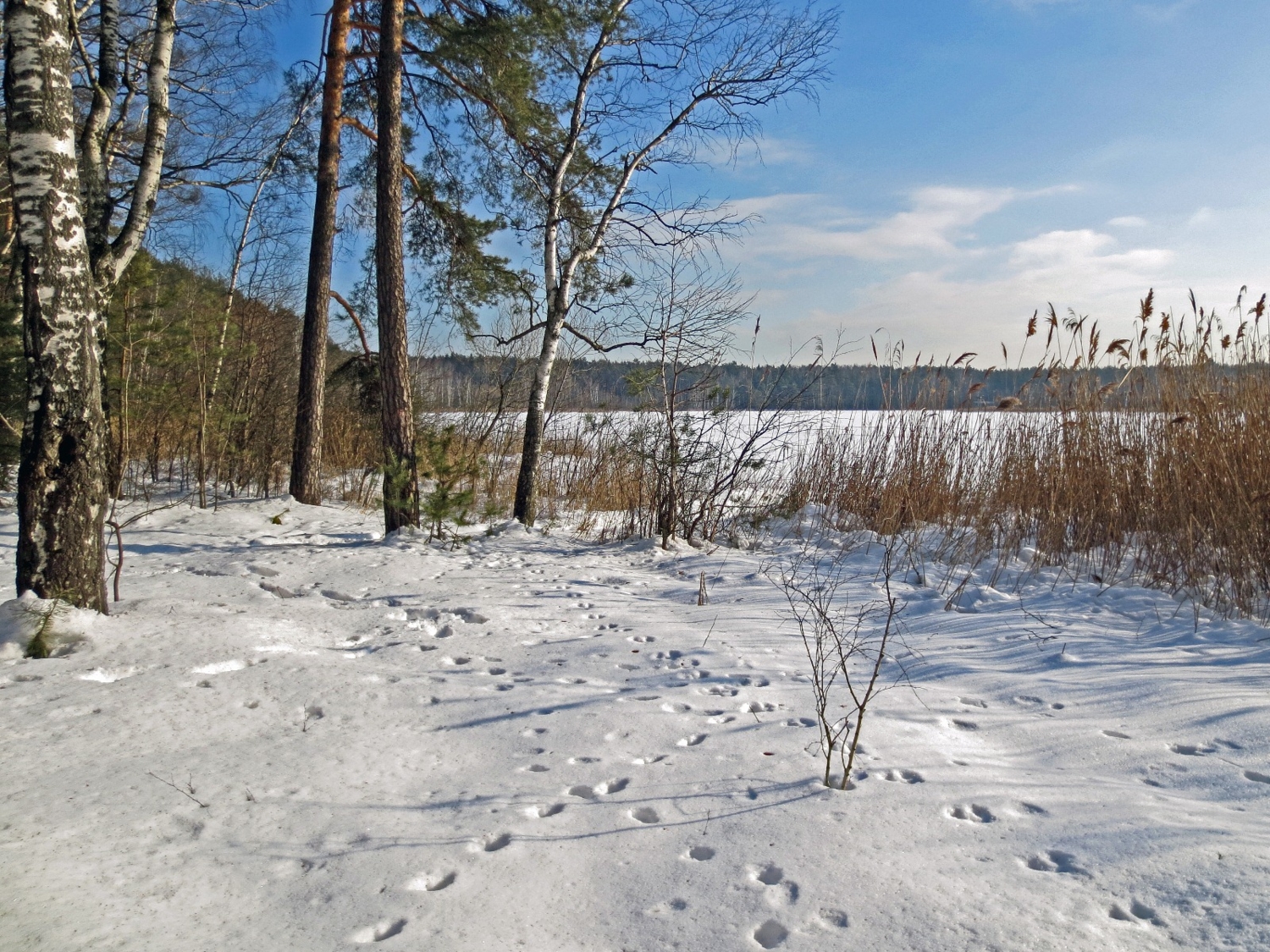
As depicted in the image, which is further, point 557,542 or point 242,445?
point 242,445

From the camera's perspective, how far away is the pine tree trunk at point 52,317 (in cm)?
266

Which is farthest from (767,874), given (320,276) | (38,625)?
(320,276)

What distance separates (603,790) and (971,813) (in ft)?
3.38

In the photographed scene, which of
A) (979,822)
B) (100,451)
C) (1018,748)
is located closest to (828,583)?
(1018,748)

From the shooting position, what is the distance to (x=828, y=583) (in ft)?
15.2

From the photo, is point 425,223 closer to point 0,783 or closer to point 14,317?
point 14,317

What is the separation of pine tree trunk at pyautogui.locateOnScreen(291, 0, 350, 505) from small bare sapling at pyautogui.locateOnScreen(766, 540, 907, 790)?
515cm

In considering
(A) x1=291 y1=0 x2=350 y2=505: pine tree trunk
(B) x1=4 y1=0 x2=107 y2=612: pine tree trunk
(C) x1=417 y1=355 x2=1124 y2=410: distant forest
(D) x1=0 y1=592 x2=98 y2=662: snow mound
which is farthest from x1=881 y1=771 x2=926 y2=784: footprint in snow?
(A) x1=291 y1=0 x2=350 y2=505: pine tree trunk

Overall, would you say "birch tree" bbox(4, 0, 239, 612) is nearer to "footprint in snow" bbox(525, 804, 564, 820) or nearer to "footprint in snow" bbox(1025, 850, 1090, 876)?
"footprint in snow" bbox(525, 804, 564, 820)

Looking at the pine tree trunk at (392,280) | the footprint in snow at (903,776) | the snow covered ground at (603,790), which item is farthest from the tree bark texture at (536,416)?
the footprint in snow at (903,776)

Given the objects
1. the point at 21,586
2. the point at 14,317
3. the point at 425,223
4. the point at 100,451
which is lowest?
the point at 21,586

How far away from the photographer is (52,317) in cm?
269

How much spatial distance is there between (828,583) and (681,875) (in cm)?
326

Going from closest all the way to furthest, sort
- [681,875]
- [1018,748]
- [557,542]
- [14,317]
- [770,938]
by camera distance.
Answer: [770,938] < [681,875] < [1018,748] < [14,317] < [557,542]
